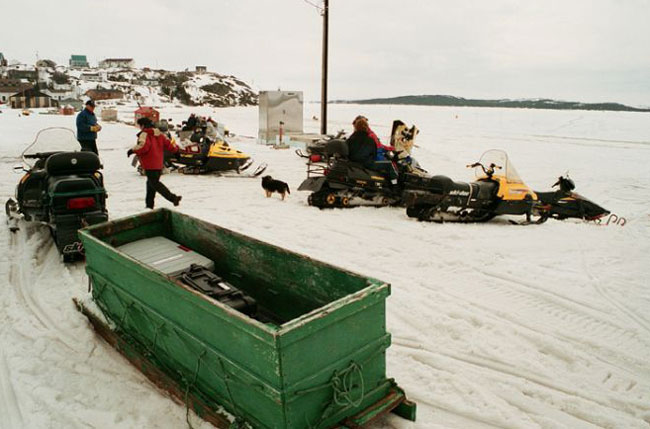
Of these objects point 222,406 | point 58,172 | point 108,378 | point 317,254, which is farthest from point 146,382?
point 58,172

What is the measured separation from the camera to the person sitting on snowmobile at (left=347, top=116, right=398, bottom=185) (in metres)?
7.53

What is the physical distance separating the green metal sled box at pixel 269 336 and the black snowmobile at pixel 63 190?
5.07 ft

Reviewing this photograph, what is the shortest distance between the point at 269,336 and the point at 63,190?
12.8 ft

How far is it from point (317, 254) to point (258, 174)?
19.0ft

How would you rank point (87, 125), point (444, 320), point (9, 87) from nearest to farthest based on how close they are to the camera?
point (444, 320) → point (87, 125) → point (9, 87)

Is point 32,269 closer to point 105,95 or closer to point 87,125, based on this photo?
point 87,125

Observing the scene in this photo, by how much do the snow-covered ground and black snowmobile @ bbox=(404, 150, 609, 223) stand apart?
1.18 feet

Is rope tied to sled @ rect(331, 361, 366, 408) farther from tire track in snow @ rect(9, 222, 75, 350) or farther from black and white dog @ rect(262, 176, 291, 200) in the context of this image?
black and white dog @ rect(262, 176, 291, 200)

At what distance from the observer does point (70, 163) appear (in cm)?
511

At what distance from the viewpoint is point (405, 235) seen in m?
6.18

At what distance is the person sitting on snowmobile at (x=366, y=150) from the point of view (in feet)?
24.7

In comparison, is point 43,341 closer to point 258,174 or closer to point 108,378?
point 108,378

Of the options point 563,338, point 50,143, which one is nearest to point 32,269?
point 50,143

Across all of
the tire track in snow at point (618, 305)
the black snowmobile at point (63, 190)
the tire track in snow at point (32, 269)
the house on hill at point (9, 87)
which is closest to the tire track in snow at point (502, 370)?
the tire track in snow at point (618, 305)
